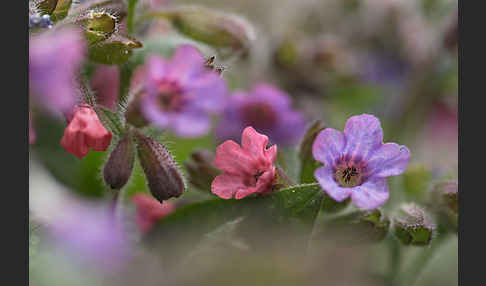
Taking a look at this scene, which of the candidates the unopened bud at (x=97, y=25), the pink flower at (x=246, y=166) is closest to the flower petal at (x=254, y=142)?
the pink flower at (x=246, y=166)

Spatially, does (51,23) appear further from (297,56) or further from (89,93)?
(297,56)

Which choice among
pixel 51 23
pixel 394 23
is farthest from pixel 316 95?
pixel 51 23

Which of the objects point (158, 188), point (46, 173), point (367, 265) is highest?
point (158, 188)

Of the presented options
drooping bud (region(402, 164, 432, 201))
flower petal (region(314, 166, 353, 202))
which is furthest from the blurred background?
flower petal (region(314, 166, 353, 202))

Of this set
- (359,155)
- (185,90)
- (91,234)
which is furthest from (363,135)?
(91,234)

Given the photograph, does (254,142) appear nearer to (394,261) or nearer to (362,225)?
(362,225)

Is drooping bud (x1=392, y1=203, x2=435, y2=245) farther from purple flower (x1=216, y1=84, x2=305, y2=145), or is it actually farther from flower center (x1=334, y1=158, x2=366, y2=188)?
purple flower (x1=216, y1=84, x2=305, y2=145)
